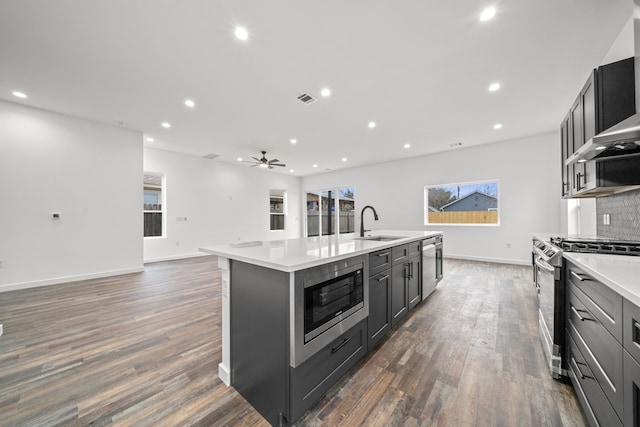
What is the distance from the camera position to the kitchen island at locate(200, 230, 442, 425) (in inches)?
48.6

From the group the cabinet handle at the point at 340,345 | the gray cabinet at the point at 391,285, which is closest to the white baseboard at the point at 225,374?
the cabinet handle at the point at 340,345

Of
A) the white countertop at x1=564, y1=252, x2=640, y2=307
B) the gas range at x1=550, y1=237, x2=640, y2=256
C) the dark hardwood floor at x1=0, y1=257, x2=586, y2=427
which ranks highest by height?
the gas range at x1=550, y1=237, x2=640, y2=256

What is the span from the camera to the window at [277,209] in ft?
29.6

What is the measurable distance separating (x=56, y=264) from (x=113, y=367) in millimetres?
3683

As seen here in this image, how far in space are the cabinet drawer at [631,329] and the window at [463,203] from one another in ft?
18.8

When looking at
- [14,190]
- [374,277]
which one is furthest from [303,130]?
[14,190]

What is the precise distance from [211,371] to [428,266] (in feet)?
8.70

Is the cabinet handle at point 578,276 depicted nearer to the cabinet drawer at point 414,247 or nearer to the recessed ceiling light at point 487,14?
the cabinet drawer at point 414,247

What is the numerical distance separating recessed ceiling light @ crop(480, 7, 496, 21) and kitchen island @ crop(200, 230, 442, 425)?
2.21m

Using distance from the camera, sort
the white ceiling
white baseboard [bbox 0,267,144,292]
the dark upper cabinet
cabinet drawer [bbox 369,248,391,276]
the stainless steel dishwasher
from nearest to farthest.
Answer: the dark upper cabinet, cabinet drawer [bbox 369,248,391,276], the white ceiling, the stainless steel dishwasher, white baseboard [bbox 0,267,144,292]

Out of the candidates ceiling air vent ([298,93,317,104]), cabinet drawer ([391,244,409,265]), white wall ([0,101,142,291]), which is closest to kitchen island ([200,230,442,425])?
cabinet drawer ([391,244,409,265])

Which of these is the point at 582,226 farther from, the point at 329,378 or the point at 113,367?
the point at 113,367

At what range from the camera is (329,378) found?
57.8 inches

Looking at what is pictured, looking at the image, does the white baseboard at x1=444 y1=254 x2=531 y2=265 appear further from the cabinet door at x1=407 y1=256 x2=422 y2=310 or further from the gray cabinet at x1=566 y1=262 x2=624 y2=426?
the gray cabinet at x1=566 y1=262 x2=624 y2=426
